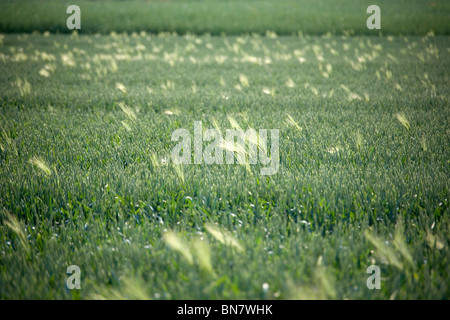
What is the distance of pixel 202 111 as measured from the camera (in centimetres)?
470

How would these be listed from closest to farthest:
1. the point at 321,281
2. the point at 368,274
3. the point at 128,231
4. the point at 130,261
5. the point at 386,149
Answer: the point at 321,281
the point at 368,274
the point at 130,261
the point at 128,231
the point at 386,149

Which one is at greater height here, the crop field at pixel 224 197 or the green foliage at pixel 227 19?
the green foliage at pixel 227 19

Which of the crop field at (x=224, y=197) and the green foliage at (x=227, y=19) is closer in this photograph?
the crop field at (x=224, y=197)

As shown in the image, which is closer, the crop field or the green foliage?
the crop field

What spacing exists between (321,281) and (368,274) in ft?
0.85

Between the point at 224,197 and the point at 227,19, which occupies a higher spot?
the point at 227,19

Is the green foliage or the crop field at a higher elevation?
the green foliage

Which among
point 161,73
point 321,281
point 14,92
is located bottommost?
point 321,281

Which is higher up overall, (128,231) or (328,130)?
(328,130)

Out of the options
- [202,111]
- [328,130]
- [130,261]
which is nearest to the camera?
[130,261]

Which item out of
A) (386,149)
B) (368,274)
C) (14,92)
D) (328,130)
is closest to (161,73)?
(14,92)

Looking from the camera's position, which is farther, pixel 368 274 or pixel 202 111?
pixel 202 111

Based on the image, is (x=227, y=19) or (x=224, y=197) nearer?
(x=224, y=197)

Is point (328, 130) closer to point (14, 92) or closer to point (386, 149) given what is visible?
point (386, 149)
